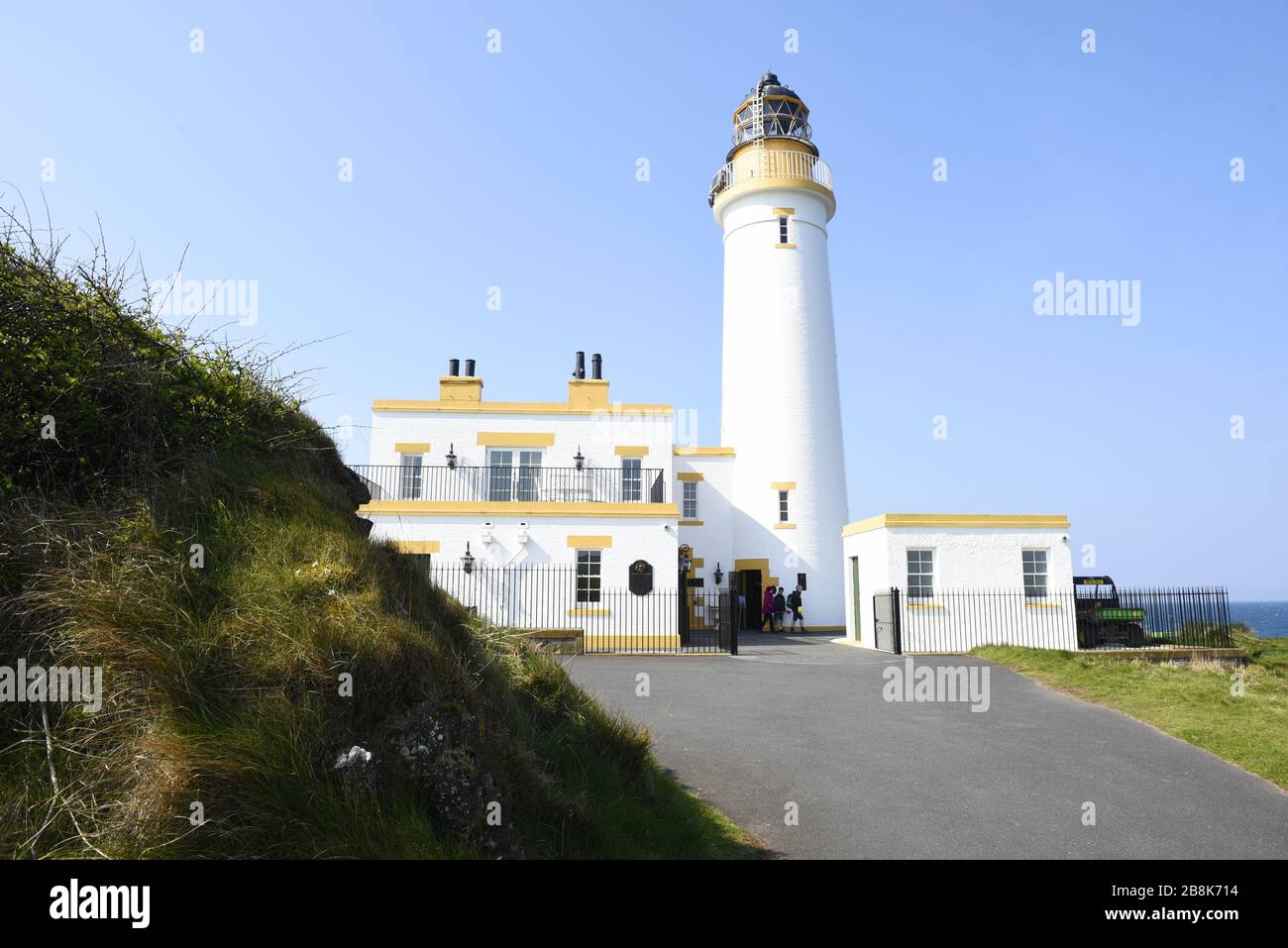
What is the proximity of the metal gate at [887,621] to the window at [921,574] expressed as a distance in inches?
27.4

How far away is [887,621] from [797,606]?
6400 millimetres

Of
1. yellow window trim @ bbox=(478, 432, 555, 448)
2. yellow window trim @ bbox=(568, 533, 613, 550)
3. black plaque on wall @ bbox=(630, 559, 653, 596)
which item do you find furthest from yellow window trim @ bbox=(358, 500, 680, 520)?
yellow window trim @ bbox=(478, 432, 555, 448)

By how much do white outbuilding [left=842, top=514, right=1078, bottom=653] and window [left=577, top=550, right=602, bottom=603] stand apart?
756 centimetres

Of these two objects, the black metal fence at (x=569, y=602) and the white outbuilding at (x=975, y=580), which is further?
the black metal fence at (x=569, y=602)

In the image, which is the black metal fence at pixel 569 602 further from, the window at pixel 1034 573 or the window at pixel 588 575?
the window at pixel 1034 573

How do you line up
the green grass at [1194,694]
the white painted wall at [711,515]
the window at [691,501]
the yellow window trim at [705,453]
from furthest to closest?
the yellow window trim at [705,453], the window at [691,501], the white painted wall at [711,515], the green grass at [1194,694]

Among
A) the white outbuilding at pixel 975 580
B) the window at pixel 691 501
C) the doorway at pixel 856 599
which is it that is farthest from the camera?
the window at pixel 691 501

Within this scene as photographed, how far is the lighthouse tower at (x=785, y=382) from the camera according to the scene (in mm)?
27094

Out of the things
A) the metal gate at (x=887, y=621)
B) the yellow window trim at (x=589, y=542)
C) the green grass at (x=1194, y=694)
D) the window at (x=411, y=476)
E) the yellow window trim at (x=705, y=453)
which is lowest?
the green grass at (x=1194, y=694)

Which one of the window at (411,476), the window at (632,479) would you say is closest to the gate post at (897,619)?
the window at (632,479)

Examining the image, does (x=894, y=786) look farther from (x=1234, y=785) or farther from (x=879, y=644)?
(x=879, y=644)

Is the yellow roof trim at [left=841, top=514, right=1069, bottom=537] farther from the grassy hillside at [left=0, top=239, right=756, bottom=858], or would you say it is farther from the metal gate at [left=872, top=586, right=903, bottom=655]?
the grassy hillside at [left=0, top=239, right=756, bottom=858]
